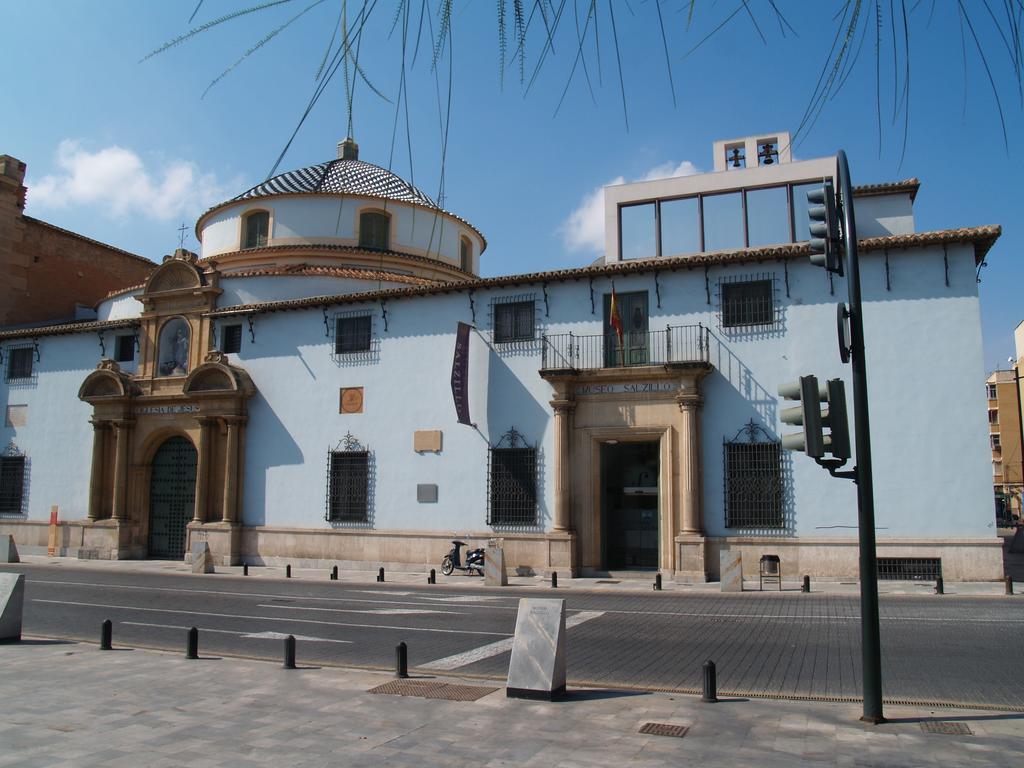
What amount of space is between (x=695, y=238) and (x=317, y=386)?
44.2ft

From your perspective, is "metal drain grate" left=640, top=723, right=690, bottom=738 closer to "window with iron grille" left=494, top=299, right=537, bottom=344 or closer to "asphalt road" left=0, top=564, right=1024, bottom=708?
"asphalt road" left=0, top=564, right=1024, bottom=708

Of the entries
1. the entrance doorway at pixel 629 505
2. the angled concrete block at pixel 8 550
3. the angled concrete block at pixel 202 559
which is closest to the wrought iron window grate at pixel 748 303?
the entrance doorway at pixel 629 505

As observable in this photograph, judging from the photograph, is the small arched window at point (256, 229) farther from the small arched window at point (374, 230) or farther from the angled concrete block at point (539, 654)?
the angled concrete block at point (539, 654)

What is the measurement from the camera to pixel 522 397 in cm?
2450

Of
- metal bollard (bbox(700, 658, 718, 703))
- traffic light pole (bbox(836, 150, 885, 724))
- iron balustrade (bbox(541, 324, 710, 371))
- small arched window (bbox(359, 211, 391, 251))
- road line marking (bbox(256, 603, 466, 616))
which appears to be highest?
small arched window (bbox(359, 211, 391, 251))

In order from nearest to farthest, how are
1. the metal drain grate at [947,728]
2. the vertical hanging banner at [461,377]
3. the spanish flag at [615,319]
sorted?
the metal drain grate at [947,728] → the spanish flag at [615,319] → the vertical hanging banner at [461,377]

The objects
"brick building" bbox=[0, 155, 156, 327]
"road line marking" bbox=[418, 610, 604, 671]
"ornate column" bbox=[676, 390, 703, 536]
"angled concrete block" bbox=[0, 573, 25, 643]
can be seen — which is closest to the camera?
"road line marking" bbox=[418, 610, 604, 671]

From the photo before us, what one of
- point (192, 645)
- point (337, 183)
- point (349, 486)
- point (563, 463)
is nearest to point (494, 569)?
point (563, 463)

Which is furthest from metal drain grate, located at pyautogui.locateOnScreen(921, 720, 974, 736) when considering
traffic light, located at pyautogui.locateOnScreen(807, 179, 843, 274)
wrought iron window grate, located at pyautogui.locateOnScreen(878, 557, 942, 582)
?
wrought iron window grate, located at pyautogui.locateOnScreen(878, 557, 942, 582)

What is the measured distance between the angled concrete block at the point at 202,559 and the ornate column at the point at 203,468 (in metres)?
3.04

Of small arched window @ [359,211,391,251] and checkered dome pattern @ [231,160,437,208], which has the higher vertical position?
checkered dome pattern @ [231,160,437,208]

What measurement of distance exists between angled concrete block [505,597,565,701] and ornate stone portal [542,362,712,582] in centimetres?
1336

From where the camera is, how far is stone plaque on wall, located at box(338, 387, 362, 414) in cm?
2683

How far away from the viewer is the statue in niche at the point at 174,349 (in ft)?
99.0
